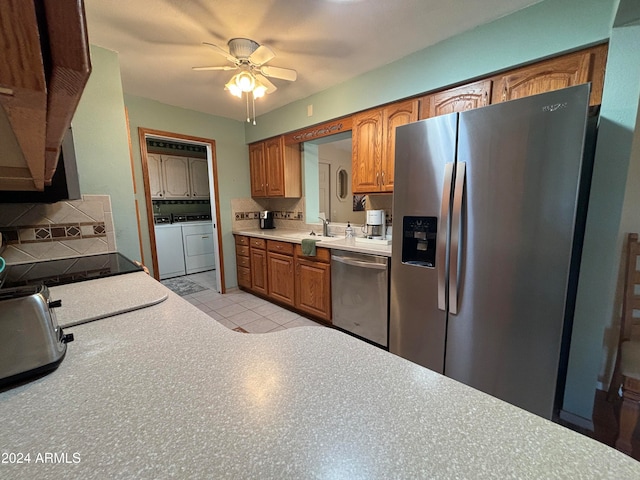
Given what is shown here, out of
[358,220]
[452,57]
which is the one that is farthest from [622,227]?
[358,220]

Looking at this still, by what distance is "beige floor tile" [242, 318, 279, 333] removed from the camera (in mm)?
2646

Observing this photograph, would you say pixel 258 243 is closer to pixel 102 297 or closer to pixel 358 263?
pixel 358 263

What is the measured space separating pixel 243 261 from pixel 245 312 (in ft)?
2.75

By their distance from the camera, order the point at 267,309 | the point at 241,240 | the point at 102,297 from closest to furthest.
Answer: the point at 102,297, the point at 267,309, the point at 241,240

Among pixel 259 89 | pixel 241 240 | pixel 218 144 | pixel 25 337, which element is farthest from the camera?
pixel 241 240

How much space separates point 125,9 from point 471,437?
248cm

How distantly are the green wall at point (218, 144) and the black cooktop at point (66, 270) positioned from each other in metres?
1.46

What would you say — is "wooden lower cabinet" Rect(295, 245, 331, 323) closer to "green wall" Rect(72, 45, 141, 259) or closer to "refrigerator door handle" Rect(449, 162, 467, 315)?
"refrigerator door handle" Rect(449, 162, 467, 315)

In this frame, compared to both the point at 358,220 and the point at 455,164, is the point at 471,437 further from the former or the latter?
the point at 358,220

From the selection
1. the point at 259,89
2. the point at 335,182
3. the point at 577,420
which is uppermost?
the point at 259,89

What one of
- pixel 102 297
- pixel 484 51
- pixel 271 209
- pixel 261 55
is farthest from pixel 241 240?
pixel 484 51

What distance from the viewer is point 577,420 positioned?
150 centimetres

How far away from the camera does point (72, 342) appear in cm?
70

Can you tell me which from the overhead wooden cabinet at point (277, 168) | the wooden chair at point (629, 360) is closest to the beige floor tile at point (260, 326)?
the overhead wooden cabinet at point (277, 168)
